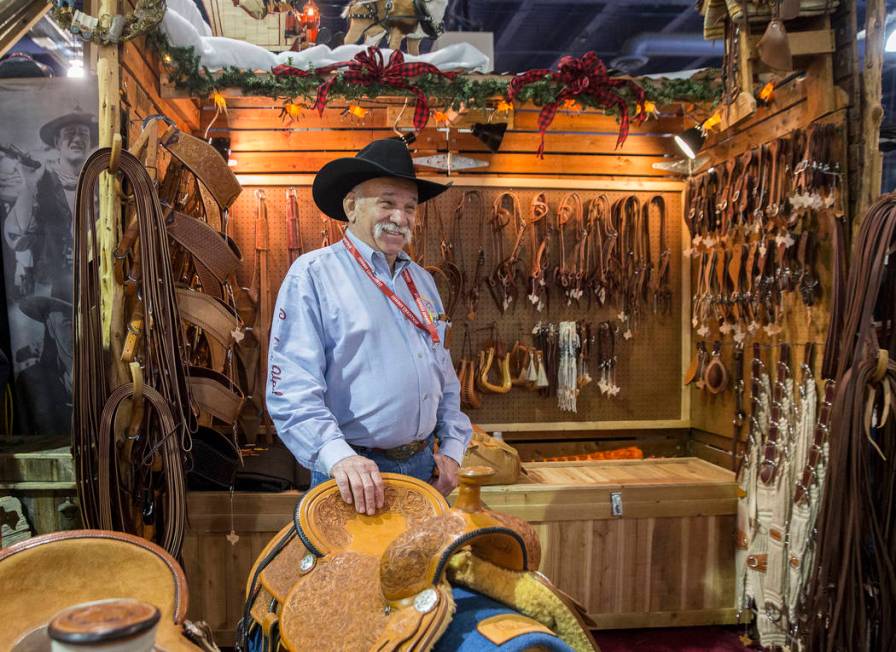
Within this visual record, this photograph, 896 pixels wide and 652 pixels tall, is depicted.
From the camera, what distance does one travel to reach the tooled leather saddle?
1.11 m

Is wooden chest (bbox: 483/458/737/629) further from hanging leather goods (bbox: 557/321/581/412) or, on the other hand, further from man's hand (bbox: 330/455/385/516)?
man's hand (bbox: 330/455/385/516)

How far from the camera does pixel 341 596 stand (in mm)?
1338

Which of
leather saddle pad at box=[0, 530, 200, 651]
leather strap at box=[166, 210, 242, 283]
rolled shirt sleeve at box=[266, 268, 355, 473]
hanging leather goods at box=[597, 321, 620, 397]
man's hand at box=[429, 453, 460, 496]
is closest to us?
leather saddle pad at box=[0, 530, 200, 651]

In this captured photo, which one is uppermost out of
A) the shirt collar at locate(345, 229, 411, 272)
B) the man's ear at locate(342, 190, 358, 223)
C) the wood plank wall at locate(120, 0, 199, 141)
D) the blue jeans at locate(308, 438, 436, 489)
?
the wood plank wall at locate(120, 0, 199, 141)

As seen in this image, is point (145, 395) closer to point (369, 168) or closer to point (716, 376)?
point (369, 168)

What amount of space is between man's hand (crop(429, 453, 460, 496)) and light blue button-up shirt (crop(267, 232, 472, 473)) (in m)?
0.14

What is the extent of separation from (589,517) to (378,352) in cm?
200

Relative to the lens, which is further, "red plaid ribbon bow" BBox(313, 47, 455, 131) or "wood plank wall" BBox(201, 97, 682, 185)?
"wood plank wall" BBox(201, 97, 682, 185)

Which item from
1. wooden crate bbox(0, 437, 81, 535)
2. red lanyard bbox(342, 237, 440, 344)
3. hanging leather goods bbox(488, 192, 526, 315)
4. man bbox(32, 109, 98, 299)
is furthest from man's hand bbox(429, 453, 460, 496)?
hanging leather goods bbox(488, 192, 526, 315)

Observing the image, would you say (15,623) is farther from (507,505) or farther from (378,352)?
(507,505)

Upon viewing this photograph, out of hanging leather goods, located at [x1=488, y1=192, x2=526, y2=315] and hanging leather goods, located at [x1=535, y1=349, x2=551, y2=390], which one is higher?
hanging leather goods, located at [x1=488, y1=192, x2=526, y2=315]

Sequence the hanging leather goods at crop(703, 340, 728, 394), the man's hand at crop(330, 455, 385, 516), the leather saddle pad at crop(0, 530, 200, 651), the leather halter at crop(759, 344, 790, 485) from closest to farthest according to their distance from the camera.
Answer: the leather saddle pad at crop(0, 530, 200, 651), the man's hand at crop(330, 455, 385, 516), the leather halter at crop(759, 344, 790, 485), the hanging leather goods at crop(703, 340, 728, 394)

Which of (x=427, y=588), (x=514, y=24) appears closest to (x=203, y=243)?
(x=427, y=588)

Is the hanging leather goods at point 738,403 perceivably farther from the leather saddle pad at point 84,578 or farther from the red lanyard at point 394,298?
the leather saddle pad at point 84,578
